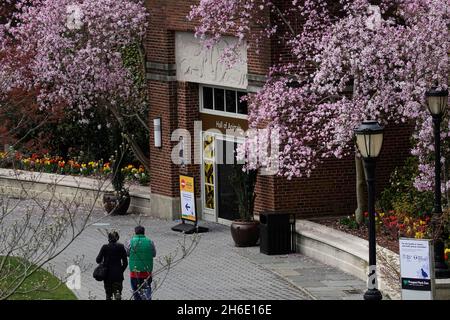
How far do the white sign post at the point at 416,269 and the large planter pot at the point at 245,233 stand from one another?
7.99 meters

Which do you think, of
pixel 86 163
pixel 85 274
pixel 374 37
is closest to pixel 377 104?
pixel 374 37

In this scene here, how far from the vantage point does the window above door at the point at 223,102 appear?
97.9 feet

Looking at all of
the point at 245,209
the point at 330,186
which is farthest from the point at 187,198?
the point at 330,186

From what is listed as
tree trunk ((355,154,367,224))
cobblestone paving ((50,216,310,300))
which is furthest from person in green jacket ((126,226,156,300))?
tree trunk ((355,154,367,224))

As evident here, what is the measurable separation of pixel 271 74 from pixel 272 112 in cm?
145

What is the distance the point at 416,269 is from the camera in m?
19.5

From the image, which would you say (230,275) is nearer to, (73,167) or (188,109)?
(188,109)

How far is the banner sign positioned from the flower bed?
15.4 ft

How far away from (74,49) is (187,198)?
5251 mm

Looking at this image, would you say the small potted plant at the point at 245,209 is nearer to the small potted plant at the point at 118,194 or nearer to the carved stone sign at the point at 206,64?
the carved stone sign at the point at 206,64

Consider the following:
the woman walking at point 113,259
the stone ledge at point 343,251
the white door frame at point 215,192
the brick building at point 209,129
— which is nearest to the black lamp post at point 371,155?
the stone ledge at point 343,251

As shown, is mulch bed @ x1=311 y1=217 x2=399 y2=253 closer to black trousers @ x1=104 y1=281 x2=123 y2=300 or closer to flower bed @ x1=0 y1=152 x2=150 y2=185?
black trousers @ x1=104 y1=281 x2=123 y2=300

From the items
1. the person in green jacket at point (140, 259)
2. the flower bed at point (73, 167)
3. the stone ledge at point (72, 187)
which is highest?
the flower bed at point (73, 167)

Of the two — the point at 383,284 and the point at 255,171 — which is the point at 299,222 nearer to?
the point at 255,171
